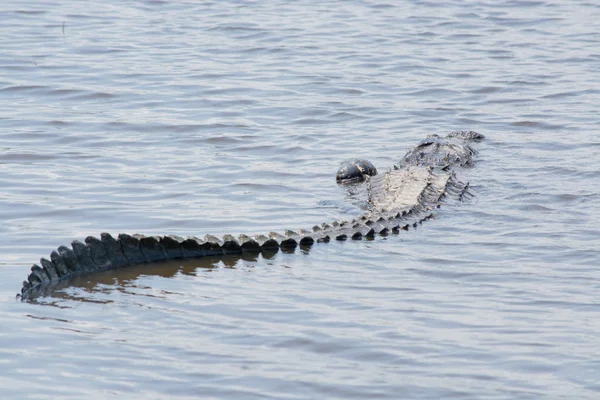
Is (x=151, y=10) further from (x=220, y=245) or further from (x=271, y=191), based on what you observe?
(x=220, y=245)

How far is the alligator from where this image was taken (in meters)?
5.46

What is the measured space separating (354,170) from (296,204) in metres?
1.00

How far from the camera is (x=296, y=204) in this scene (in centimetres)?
785

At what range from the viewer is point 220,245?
6.04m

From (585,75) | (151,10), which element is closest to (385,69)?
(585,75)

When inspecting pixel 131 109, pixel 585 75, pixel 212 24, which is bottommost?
pixel 131 109

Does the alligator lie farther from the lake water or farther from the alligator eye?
the lake water

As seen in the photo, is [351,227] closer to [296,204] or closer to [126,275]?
[296,204]

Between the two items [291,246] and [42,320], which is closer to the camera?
[42,320]

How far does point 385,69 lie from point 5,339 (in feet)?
32.5

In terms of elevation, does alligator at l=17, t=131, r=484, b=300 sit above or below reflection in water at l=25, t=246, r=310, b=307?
above

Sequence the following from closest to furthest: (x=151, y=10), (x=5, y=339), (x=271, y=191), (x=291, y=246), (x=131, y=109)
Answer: (x=5, y=339)
(x=291, y=246)
(x=271, y=191)
(x=131, y=109)
(x=151, y=10)

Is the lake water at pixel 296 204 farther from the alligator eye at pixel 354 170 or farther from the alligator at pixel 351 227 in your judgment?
the alligator eye at pixel 354 170

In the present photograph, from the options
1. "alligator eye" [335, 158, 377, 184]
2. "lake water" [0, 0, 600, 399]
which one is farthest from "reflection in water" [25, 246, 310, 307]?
→ "alligator eye" [335, 158, 377, 184]
